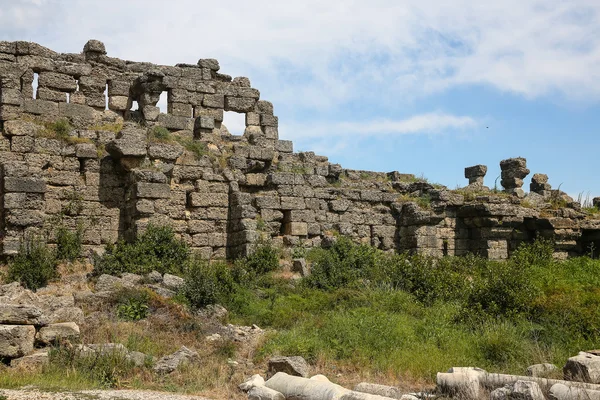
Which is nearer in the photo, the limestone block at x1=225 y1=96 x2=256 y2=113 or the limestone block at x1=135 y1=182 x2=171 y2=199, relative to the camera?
the limestone block at x1=135 y1=182 x2=171 y2=199

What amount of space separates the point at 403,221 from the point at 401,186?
126cm

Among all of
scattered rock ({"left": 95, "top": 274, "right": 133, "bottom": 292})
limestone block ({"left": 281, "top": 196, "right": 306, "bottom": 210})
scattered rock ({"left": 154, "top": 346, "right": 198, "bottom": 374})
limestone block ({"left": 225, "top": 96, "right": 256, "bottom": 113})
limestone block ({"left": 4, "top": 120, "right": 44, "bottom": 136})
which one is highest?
limestone block ({"left": 225, "top": 96, "right": 256, "bottom": 113})

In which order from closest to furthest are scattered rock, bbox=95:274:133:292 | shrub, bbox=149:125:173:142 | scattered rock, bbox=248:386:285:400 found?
scattered rock, bbox=248:386:285:400 < scattered rock, bbox=95:274:133:292 < shrub, bbox=149:125:173:142

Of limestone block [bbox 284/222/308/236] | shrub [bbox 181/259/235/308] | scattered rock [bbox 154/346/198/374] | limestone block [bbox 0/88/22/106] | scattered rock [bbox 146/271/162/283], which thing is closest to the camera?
scattered rock [bbox 154/346/198/374]

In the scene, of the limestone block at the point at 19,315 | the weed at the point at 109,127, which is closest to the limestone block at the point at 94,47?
the weed at the point at 109,127

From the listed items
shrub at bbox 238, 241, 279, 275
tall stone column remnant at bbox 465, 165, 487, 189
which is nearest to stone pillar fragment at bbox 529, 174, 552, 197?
tall stone column remnant at bbox 465, 165, 487, 189

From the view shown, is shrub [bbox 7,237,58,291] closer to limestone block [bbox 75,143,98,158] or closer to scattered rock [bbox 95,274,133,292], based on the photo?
scattered rock [bbox 95,274,133,292]

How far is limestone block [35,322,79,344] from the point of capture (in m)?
11.3

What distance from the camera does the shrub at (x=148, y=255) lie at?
1586 centimetres

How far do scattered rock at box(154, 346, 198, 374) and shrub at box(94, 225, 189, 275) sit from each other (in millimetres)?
Answer: 4564

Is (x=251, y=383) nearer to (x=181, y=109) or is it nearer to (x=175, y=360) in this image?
(x=175, y=360)

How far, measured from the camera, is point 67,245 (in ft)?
54.2

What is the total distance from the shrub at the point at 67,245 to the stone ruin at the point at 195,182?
26 centimetres

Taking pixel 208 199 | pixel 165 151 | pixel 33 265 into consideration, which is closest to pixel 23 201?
pixel 33 265
